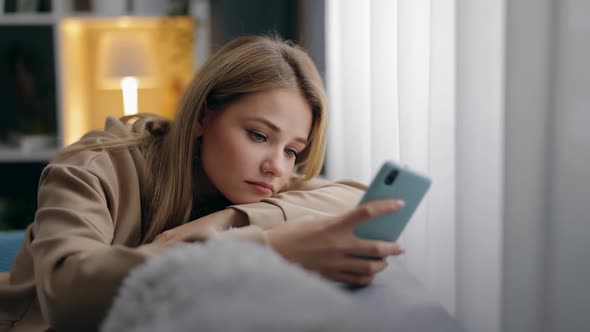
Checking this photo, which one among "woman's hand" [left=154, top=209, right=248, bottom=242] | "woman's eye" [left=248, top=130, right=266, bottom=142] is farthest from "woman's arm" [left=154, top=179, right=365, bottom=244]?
"woman's eye" [left=248, top=130, right=266, bottom=142]

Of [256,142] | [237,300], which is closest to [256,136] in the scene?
[256,142]

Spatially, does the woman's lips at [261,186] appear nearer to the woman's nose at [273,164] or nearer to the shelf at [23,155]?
the woman's nose at [273,164]

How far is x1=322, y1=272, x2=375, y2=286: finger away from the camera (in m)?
Result: 0.70

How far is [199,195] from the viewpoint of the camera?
1.23m

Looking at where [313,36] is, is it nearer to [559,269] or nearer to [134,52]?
[134,52]

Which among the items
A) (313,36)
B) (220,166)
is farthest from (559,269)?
(313,36)

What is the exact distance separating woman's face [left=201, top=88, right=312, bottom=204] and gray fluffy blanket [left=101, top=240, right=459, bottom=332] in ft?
1.63

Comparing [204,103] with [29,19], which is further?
[29,19]

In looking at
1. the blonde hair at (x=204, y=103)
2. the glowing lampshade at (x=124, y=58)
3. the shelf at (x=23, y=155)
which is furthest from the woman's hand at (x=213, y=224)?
the shelf at (x=23, y=155)

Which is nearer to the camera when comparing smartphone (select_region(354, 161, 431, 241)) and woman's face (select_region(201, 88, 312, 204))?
smartphone (select_region(354, 161, 431, 241))

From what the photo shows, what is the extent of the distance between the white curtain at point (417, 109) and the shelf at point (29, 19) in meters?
2.07

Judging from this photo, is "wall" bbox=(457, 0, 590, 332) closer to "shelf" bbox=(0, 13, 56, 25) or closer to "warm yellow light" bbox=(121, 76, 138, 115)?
"warm yellow light" bbox=(121, 76, 138, 115)

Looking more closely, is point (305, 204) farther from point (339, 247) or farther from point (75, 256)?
point (75, 256)

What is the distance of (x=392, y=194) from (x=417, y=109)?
1.63 ft
